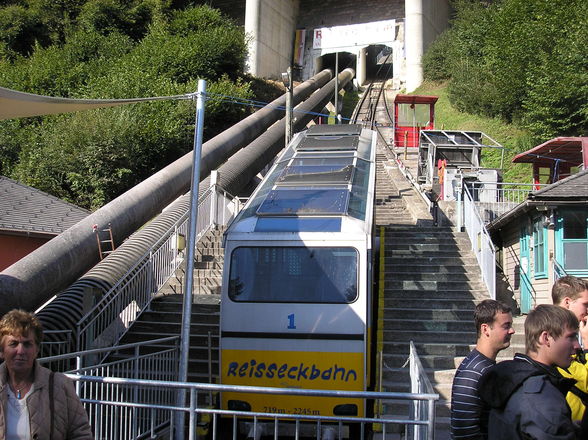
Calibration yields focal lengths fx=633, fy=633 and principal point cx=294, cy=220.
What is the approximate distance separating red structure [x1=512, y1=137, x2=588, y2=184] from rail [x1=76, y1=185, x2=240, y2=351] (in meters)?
13.1

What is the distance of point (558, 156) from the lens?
74.8 ft

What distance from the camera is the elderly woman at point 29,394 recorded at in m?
3.72

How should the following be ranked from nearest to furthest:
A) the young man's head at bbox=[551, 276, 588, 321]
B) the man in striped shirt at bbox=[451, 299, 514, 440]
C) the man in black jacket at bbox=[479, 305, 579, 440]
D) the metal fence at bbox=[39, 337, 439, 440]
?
the man in black jacket at bbox=[479, 305, 579, 440], the man in striped shirt at bbox=[451, 299, 514, 440], the young man's head at bbox=[551, 276, 588, 321], the metal fence at bbox=[39, 337, 439, 440]

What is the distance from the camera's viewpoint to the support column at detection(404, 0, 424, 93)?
4506 centimetres

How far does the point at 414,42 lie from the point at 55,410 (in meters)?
45.2

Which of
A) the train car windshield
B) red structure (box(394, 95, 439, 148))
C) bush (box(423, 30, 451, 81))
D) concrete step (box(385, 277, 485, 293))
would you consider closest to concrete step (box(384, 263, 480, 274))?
concrete step (box(385, 277, 485, 293))

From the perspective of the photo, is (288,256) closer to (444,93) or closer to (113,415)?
(113,415)

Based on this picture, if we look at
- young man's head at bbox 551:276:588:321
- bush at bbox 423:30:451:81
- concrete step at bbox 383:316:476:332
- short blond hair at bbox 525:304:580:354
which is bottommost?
concrete step at bbox 383:316:476:332

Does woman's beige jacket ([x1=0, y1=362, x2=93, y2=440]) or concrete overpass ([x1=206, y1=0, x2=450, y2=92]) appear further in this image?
concrete overpass ([x1=206, y1=0, x2=450, y2=92])

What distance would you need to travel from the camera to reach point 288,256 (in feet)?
27.7

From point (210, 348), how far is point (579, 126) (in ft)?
76.2

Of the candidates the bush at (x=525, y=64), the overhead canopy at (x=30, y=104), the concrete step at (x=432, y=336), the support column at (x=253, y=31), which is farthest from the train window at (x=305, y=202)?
the support column at (x=253, y=31)

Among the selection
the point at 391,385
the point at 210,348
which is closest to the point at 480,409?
the point at 391,385

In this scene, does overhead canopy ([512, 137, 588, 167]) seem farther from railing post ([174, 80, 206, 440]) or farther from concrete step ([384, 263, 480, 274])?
railing post ([174, 80, 206, 440])
